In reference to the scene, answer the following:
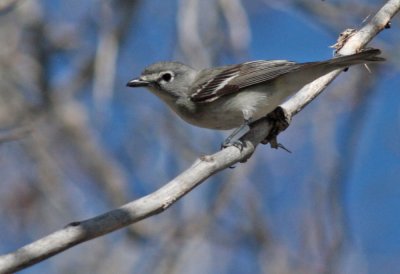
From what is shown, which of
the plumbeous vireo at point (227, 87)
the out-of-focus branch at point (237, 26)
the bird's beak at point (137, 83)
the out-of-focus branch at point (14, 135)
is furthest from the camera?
the out-of-focus branch at point (237, 26)

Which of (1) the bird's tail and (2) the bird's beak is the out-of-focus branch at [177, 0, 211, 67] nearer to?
(2) the bird's beak

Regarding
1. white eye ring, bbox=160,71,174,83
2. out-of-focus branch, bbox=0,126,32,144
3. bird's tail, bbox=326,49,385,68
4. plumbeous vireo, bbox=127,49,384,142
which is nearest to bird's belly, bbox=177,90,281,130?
plumbeous vireo, bbox=127,49,384,142

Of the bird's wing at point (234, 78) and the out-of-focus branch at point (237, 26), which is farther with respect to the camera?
the out-of-focus branch at point (237, 26)

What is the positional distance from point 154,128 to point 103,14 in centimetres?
125

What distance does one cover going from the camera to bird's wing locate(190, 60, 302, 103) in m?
4.68

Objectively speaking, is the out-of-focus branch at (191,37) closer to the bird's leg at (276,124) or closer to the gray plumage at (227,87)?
the gray plumage at (227,87)

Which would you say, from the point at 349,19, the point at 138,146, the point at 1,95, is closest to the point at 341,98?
the point at 349,19

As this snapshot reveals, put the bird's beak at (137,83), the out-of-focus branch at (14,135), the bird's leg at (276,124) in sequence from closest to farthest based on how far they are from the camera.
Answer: the out-of-focus branch at (14,135) < the bird's leg at (276,124) < the bird's beak at (137,83)

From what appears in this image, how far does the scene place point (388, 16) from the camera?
4137 millimetres

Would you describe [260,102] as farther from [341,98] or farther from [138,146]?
[138,146]

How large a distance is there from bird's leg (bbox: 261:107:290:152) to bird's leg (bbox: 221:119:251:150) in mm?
149

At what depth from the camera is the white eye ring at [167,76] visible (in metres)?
5.07

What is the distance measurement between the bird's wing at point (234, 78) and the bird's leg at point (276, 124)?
0.27m

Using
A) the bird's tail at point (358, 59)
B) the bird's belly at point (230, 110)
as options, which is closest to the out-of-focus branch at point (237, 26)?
the bird's belly at point (230, 110)
